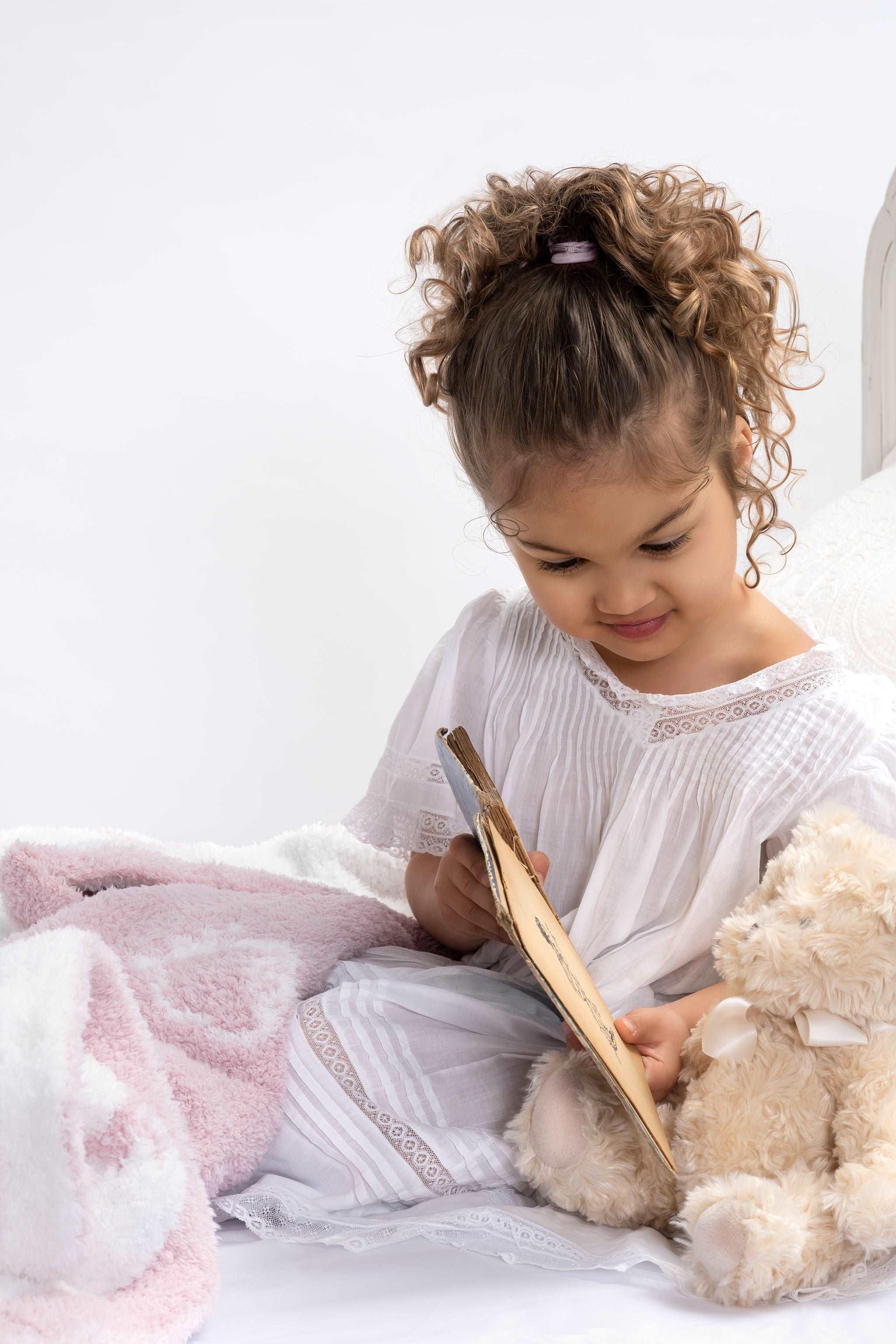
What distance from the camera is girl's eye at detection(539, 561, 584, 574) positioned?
816 mm

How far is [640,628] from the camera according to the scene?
853mm

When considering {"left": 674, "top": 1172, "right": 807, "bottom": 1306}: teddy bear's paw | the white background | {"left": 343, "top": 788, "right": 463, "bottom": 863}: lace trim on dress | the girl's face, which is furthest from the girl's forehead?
the white background

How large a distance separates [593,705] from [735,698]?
121mm

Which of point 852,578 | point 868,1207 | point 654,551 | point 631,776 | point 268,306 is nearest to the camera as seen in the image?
point 868,1207

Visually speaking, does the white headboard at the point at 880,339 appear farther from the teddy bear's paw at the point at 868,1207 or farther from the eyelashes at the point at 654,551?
the teddy bear's paw at the point at 868,1207

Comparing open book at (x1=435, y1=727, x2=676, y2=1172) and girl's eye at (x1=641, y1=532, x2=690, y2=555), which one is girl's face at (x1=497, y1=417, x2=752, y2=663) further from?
open book at (x1=435, y1=727, x2=676, y2=1172)

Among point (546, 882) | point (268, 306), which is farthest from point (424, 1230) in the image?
point (268, 306)

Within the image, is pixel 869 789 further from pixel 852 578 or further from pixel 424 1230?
pixel 424 1230

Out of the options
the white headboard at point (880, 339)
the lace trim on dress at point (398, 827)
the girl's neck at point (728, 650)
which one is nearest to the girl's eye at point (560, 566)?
the girl's neck at point (728, 650)

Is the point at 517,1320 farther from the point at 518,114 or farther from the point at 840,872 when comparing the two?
the point at 518,114

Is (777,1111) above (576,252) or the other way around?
the other way around

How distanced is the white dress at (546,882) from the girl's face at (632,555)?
3.4 inches

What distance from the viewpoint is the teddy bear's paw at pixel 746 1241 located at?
→ 1.94ft

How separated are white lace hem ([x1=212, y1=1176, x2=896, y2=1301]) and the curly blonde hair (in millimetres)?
462
